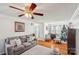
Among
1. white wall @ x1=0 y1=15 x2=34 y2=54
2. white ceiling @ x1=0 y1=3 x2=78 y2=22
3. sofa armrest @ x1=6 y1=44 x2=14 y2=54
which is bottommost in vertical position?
sofa armrest @ x1=6 y1=44 x2=14 y2=54

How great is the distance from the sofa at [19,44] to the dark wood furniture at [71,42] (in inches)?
20.7

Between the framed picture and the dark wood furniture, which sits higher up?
the framed picture

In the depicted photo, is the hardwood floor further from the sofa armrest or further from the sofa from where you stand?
the sofa armrest

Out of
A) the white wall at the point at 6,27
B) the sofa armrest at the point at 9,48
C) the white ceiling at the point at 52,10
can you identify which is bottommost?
the sofa armrest at the point at 9,48

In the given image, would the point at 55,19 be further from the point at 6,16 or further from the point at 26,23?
the point at 6,16

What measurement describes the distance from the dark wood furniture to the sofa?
526 mm

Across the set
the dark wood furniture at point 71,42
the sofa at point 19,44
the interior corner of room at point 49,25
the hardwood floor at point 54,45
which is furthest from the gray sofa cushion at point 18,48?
the dark wood furniture at point 71,42

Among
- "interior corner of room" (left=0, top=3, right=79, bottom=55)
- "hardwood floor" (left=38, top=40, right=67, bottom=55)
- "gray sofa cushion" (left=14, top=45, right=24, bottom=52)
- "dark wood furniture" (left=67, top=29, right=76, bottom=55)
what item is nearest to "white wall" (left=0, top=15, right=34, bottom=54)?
"interior corner of room" (left=0, top=3, right=79, bottom=55)

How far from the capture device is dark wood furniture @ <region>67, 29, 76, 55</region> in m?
1.91

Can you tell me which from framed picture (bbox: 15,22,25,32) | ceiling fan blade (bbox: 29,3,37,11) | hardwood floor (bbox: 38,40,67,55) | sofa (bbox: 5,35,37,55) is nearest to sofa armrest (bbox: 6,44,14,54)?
sofa (bbox: 5,35,37,55)

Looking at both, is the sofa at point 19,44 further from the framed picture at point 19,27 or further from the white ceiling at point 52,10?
the white ceiling at point 52,10

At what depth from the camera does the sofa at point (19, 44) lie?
1866 mm

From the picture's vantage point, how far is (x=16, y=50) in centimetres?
191

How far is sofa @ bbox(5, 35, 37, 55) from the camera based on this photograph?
73.5 inches
